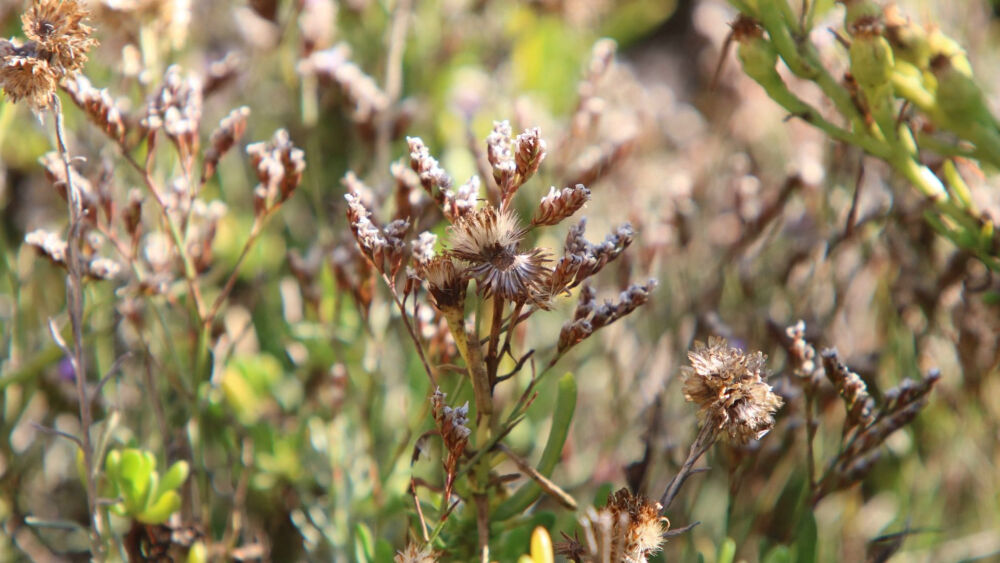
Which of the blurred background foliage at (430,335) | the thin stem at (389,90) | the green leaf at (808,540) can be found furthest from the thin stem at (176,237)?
the green leaf at (808,540)

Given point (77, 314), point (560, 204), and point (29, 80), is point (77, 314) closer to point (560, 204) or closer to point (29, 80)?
point (29, 80)

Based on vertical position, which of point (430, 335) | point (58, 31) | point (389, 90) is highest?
point (389, 90)

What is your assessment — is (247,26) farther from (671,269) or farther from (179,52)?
(671,269)

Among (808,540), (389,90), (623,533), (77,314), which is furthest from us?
(389,90)

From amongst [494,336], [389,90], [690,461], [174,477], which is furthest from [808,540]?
[389,90]

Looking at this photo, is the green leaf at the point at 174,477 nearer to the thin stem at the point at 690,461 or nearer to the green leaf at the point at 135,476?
the green leaf at the point at 135,476

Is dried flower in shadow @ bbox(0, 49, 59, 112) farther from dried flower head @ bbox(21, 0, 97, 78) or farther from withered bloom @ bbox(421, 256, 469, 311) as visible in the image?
withered bloom @ bbox(421, 256, 469, 311)

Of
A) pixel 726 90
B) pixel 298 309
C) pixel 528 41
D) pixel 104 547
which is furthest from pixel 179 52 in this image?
pixel 726 90
